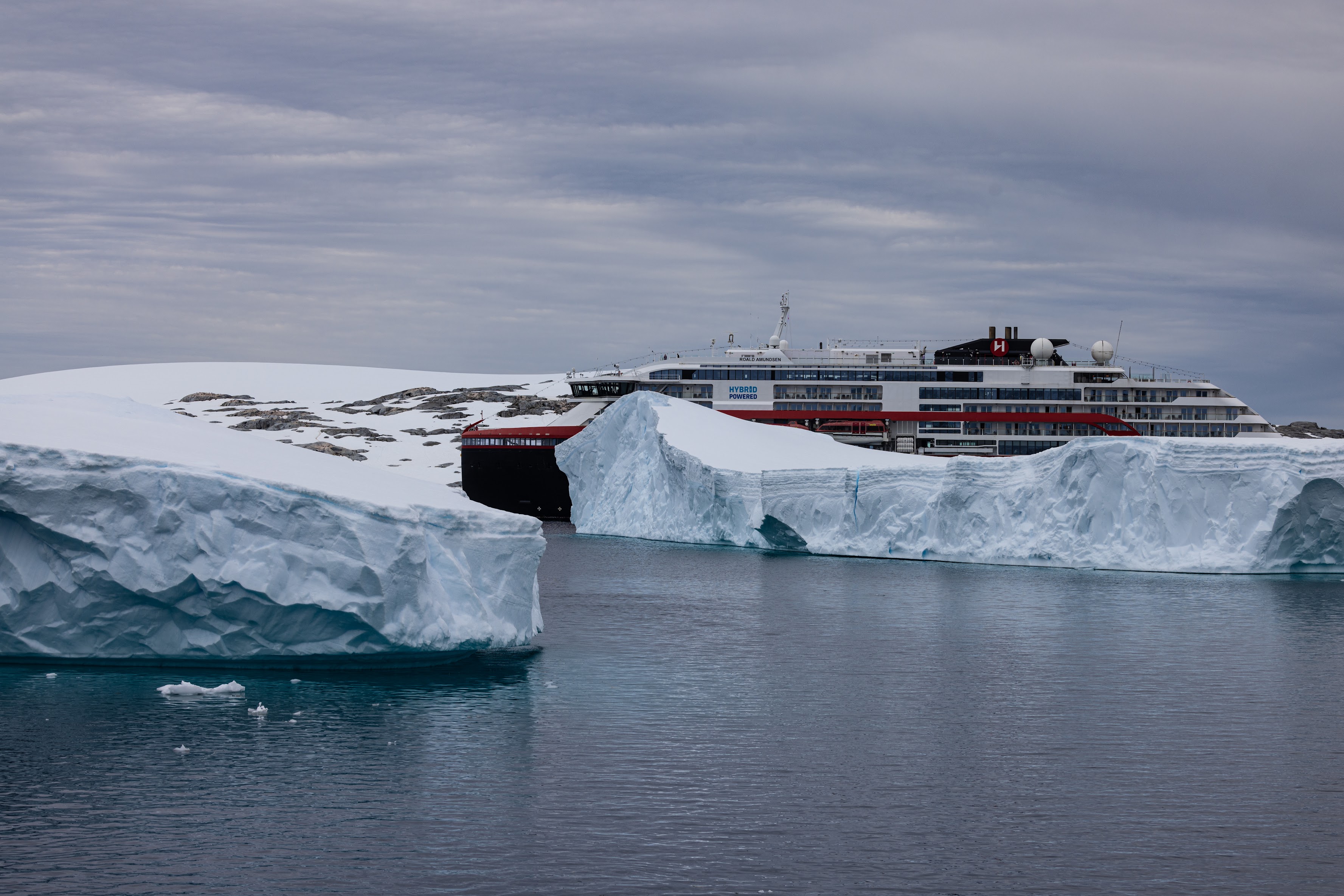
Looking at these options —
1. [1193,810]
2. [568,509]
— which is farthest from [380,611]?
[568,509]

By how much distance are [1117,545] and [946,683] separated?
1949 centimetres

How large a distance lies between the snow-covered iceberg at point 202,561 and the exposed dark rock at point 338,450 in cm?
5985

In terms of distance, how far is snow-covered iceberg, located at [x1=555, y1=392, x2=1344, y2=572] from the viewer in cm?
3562

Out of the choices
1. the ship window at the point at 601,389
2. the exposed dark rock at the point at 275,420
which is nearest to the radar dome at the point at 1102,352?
the ship window at the point at 601,389

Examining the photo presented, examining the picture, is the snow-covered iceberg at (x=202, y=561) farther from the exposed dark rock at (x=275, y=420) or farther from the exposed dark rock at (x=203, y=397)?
the exposed dark rock at (x=203, y=397)

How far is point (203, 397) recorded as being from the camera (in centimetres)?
11931

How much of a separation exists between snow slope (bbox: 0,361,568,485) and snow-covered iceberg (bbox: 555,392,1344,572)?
927 inches

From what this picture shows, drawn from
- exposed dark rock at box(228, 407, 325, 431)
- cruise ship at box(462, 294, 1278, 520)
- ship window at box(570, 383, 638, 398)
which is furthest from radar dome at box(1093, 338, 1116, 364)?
exposed dark rock at box(228, 407, 325, 431)

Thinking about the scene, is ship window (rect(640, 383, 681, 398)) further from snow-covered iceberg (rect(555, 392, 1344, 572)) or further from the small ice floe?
the small ice floe

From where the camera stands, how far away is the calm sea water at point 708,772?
11.4 metres

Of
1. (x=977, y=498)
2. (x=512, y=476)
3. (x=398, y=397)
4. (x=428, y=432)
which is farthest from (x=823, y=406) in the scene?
(x=398, y=397)

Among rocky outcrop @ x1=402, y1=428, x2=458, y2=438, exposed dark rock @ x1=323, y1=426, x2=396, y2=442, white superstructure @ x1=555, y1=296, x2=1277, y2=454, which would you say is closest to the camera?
white superstructure @ x1=555, y1=296, x2=1277, y2=454

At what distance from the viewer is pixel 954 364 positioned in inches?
2840

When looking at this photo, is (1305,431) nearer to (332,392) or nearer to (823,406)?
(823,406)
